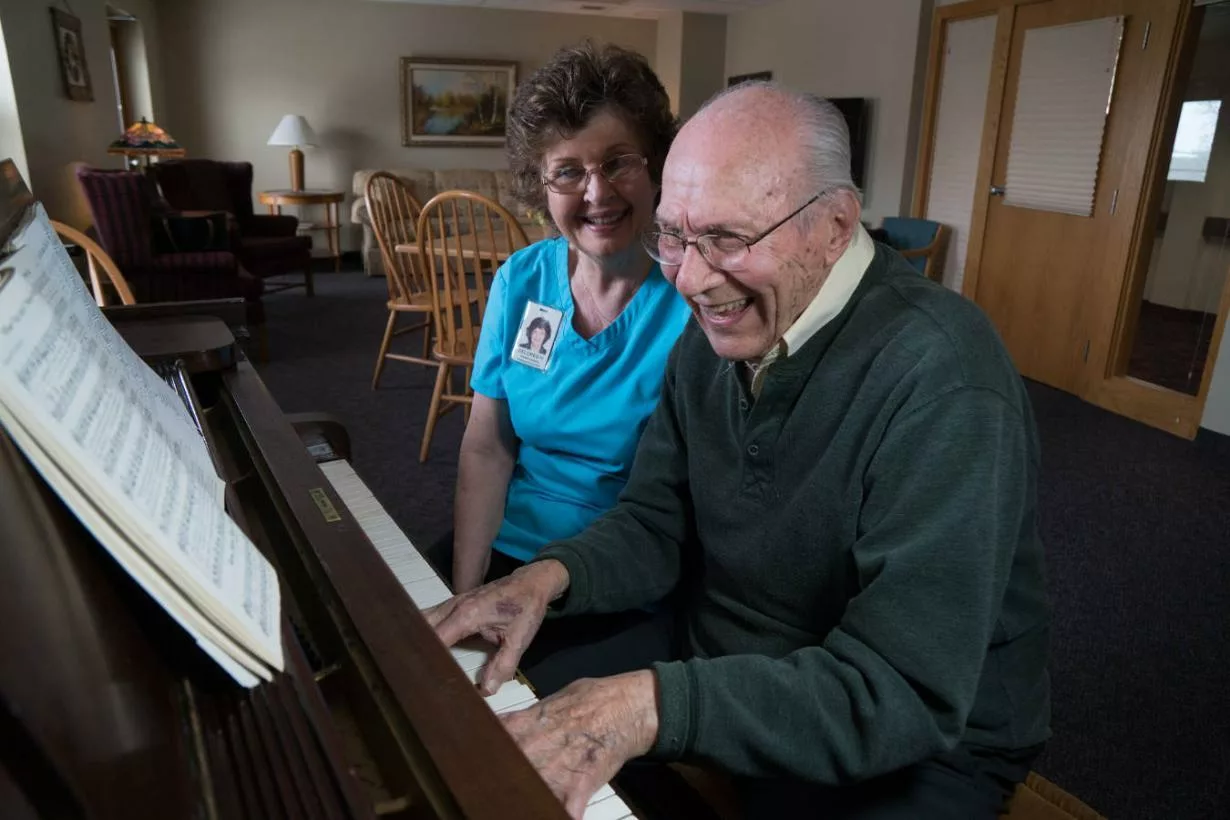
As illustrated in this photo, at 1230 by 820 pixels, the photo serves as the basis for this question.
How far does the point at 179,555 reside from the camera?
495mm

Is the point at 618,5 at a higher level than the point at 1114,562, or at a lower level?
higher

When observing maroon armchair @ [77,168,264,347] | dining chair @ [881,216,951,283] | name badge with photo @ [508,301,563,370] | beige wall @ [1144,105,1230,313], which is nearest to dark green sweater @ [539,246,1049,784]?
name badge with photo @ [508,301,563,370]

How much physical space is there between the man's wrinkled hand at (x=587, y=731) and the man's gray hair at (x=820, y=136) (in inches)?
21.1

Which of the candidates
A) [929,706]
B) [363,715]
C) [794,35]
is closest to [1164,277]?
[794,35]

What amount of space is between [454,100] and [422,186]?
1022 millimetres

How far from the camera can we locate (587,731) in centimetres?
75

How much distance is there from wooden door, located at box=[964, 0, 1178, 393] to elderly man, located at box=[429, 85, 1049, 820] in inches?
146

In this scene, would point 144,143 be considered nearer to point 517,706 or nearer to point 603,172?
point 603,172

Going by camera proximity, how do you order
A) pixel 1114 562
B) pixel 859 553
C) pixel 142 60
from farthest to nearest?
1. pixel 142 60
2. pixel 1114 562
3. pixel 859 553

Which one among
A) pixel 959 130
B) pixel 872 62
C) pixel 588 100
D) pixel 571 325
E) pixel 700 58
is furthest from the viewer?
pixel 700 58

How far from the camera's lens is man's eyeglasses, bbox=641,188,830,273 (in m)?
0.90

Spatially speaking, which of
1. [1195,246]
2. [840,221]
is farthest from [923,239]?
[840,221]

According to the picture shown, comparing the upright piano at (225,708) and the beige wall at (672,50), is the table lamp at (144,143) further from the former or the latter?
the upright piano at (225,708)

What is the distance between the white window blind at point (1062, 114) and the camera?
13.3 ft
